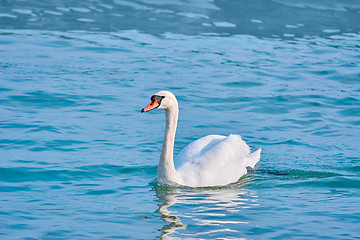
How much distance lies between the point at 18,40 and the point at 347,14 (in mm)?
10412

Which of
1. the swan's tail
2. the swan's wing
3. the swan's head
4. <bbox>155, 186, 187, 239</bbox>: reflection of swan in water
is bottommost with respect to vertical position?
<bbox>155, 186, 187, 239</bbox>: reflection of swan in water

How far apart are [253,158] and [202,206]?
7.29 ft

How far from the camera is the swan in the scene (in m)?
9.84

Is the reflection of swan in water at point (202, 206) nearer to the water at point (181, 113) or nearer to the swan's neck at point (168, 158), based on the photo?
the water at point (181, 113)

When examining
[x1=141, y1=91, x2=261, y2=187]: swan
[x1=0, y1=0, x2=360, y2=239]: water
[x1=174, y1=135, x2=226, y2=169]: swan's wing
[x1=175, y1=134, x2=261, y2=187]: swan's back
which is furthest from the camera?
[x1=174, y1=135, x2=226, y2=169]: swan's wing

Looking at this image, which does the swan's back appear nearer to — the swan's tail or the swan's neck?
the swan's tail

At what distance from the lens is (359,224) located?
859 centimetres

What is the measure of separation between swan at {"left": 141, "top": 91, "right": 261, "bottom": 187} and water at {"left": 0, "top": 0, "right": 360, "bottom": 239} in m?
0.20

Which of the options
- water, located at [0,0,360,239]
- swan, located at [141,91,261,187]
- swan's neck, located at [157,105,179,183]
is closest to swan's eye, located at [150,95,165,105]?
swan, located at [141,91,261,187]

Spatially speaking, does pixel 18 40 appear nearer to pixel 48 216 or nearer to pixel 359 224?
pixel 48 216

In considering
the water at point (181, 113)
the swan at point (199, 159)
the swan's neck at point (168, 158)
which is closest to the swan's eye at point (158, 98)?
the swan at point (199, 159)

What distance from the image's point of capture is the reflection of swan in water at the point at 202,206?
835cm

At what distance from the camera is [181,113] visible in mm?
13961

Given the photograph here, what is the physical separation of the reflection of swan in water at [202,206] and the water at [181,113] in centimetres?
3
